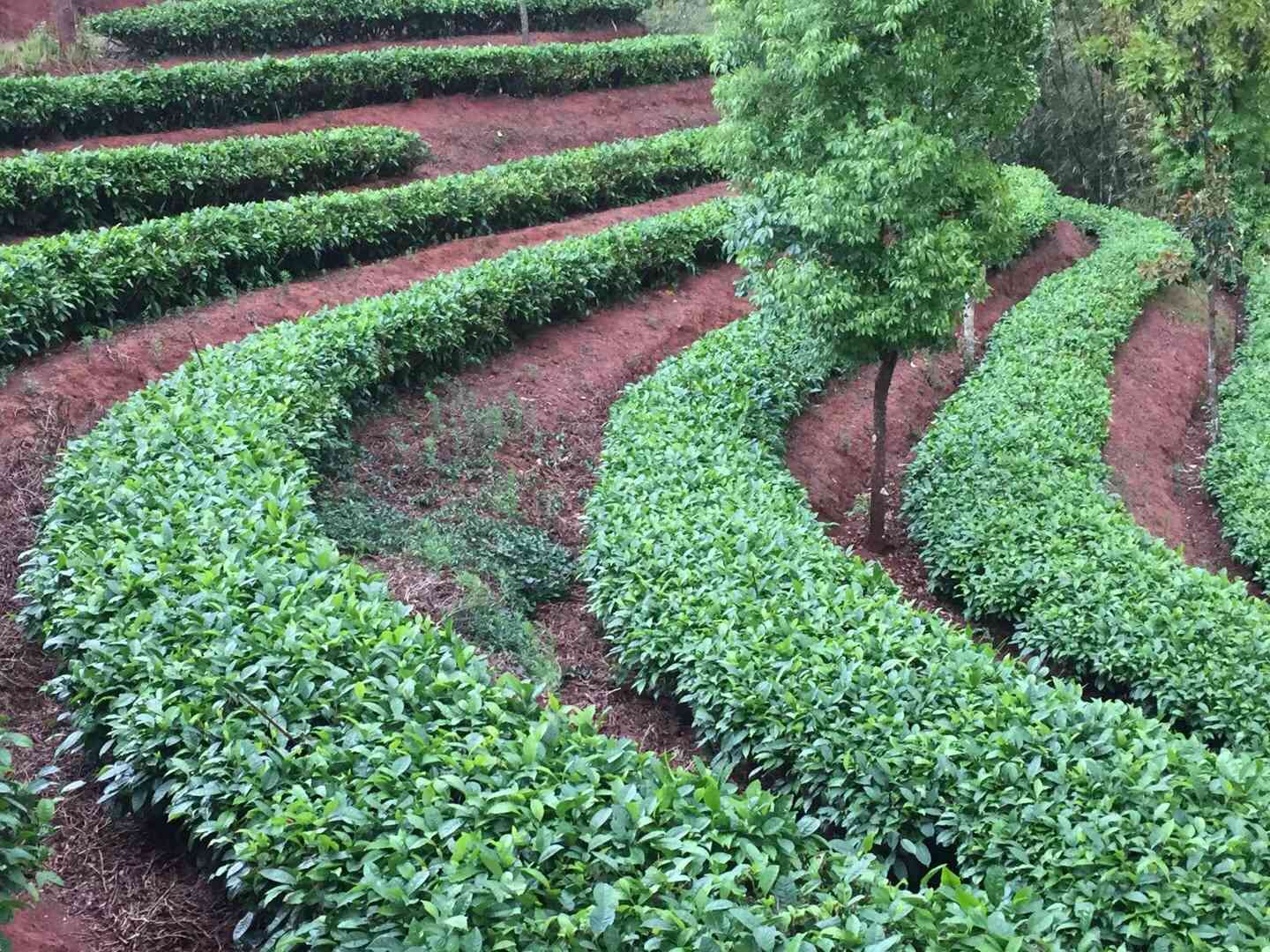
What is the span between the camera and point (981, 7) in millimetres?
8492

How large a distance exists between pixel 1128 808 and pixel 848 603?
85.5 inches

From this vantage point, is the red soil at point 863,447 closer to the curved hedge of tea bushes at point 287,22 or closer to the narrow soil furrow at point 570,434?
the narrow soil furrow at point 570,434

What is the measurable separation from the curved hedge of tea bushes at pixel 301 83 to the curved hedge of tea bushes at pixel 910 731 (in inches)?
433

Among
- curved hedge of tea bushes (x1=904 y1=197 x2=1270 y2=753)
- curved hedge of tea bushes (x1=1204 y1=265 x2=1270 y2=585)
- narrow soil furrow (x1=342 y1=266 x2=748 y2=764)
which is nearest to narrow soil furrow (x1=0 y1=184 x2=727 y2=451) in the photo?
narrow soil furrow (x1=342 y1=266 x2=748 y2=764)

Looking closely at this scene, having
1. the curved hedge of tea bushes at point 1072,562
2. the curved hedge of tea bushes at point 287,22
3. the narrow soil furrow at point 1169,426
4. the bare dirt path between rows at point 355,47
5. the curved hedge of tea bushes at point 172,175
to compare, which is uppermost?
the curved hedge of tea bushes at point 287,22

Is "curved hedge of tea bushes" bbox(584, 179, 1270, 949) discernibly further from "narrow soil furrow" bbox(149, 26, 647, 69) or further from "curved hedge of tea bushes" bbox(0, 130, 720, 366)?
"narrow soil furrow" bbox(149, 26, 647, 69)

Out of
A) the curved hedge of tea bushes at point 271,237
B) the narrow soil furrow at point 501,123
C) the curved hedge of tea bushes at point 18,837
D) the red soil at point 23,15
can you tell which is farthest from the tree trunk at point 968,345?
the red soil at point 23,15

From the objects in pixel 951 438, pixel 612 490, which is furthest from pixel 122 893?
pixel 951 438

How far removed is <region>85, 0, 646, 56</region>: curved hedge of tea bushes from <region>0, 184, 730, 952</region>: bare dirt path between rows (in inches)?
371

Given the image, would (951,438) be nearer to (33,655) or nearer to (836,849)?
(836,849)

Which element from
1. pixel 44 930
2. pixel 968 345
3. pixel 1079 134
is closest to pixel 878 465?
pixel 968 345

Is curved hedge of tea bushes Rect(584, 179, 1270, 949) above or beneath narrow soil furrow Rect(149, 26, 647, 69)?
beneath

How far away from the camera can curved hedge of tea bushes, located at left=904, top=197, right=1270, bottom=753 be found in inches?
300

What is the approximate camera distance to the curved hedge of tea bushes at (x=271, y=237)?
955 centimetres
